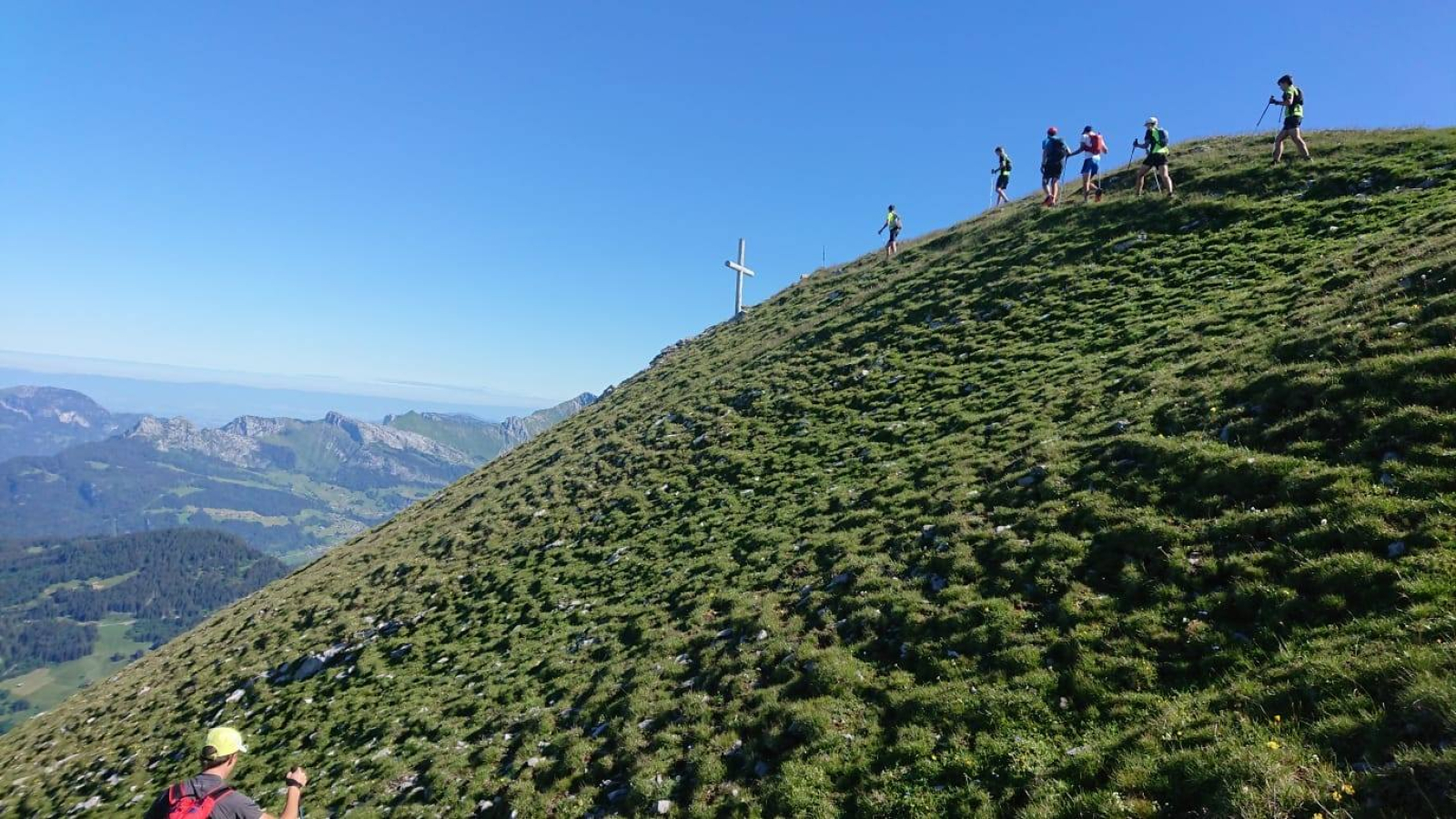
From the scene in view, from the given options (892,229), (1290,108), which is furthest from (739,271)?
(1290,108)

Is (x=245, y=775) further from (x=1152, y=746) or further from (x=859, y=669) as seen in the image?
(x=1152, y=746)

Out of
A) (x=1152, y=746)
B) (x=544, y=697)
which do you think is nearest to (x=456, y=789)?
(x=544, y=697)

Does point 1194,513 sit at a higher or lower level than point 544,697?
higher

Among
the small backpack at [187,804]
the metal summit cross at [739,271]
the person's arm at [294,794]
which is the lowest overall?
the person's arm at [294,794]

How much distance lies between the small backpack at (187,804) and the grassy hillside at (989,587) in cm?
677

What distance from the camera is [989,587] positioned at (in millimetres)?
13383

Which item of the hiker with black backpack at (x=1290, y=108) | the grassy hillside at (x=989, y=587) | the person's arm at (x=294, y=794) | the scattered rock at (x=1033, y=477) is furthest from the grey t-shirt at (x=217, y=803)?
the hiker with black backpack at (x=1290, y=108)

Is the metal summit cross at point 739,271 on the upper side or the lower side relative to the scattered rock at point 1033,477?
upper

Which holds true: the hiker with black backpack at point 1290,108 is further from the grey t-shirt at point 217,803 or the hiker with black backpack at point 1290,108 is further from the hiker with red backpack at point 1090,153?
the grey t-shirt at point 217,803

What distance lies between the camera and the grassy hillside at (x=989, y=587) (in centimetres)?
881

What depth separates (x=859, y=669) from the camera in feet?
42.0

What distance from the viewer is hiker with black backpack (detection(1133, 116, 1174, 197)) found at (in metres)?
31.3

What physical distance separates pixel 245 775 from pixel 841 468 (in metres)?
20.9

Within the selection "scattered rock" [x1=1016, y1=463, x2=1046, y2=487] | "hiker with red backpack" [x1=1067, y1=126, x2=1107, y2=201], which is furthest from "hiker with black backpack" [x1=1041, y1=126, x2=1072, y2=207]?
"scattered rock" [x1=1016, y1=463, x2=1046, y2=487]
